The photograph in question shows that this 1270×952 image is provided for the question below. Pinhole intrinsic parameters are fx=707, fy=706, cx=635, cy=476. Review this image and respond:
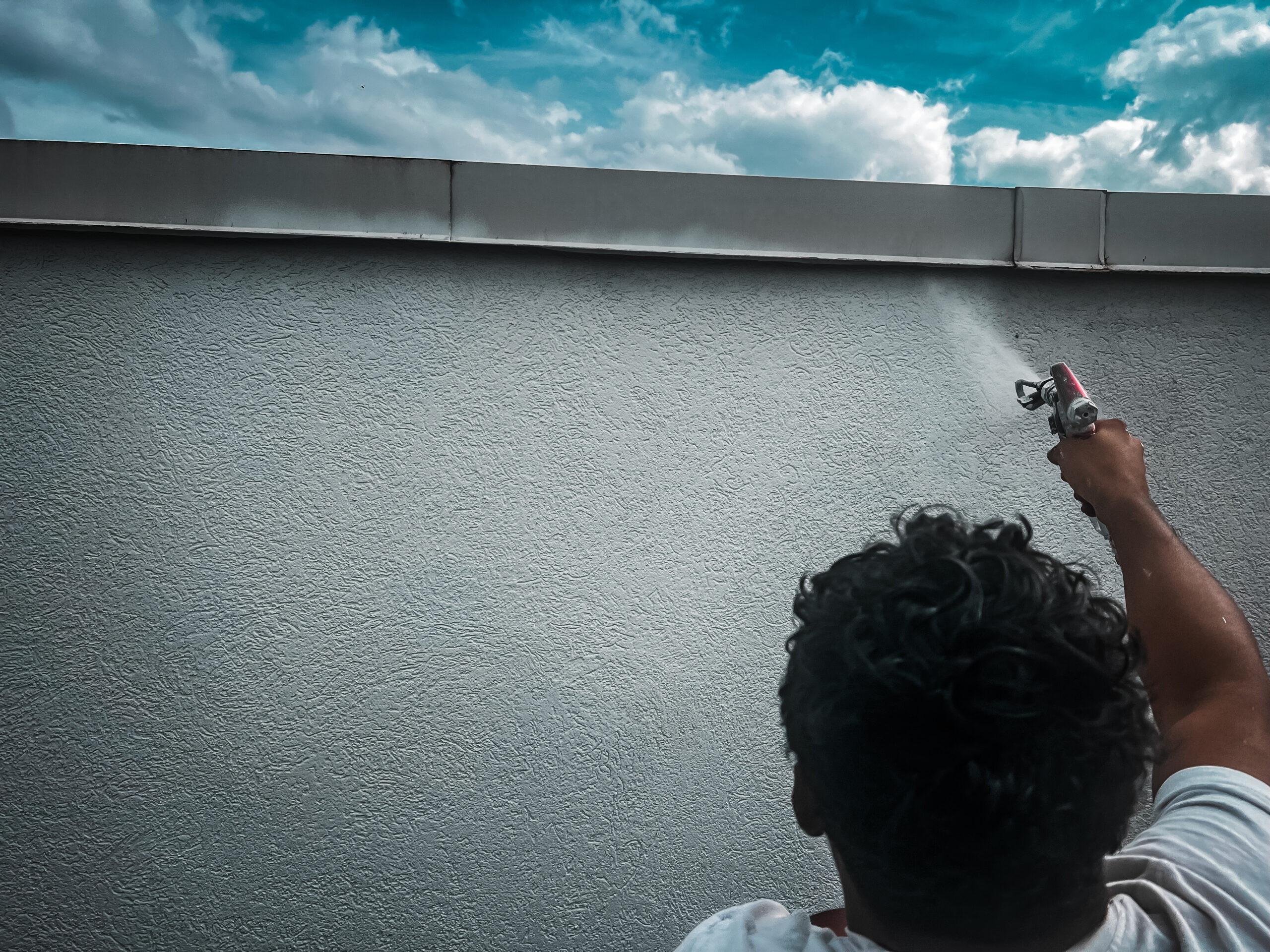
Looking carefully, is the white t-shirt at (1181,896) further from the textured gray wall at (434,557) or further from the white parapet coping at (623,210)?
the white parapet coping at (623,210)

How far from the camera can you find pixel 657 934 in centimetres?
201

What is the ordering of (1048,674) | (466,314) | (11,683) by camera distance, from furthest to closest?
(466,314) → (11,683) → (1048,674)

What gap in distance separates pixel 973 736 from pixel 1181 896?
35 centimetres

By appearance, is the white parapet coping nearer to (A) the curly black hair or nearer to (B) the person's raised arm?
(B) the person's raised arm

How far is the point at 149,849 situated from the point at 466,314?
1.72 metres

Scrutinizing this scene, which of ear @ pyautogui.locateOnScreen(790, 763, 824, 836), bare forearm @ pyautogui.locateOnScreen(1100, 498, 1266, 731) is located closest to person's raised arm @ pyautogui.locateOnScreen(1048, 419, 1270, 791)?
bare forearm @ pyautogui.locateOnScreen(1100, 498, 1266, 731)

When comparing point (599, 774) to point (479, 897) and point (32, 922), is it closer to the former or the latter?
point (479, 897)

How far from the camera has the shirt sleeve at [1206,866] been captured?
2.28 feet

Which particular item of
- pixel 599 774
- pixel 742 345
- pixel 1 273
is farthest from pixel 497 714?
pixel 1 273

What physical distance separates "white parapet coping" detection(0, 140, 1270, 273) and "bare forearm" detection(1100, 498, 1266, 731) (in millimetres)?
1307

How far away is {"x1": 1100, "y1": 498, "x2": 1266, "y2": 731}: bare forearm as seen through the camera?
37.5 inches

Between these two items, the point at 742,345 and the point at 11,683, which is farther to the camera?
the point at 742,345

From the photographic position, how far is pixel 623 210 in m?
2.03

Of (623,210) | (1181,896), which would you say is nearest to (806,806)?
(1181,896)
